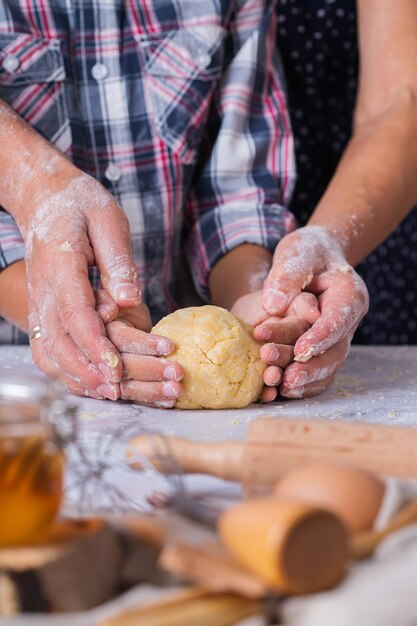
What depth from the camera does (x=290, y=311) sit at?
1.37 m

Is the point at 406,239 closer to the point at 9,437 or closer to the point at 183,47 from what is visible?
the point at 183,47

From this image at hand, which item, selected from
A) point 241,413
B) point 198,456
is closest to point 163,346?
point 241,413

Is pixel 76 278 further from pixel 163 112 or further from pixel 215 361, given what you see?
pixel 163 112

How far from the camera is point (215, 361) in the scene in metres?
1.24

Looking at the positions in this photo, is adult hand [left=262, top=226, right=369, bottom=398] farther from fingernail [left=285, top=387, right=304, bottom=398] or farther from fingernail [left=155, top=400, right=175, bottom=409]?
fingernail [left=155, top=400, right=175, bottom=409]

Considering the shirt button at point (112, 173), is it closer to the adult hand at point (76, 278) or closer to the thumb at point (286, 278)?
the adult hand at point (76, 278)

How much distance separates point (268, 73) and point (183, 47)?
0.71ft

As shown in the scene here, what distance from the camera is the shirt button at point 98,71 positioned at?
1.69 m

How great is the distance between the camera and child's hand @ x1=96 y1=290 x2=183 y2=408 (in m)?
1.22

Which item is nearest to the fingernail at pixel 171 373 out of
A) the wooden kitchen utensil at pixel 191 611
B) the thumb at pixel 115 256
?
the thumb at pixel 115 256

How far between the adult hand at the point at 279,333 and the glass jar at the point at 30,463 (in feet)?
2.30

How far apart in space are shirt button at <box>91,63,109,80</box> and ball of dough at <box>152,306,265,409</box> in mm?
646

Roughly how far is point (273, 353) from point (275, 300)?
4.2 inches

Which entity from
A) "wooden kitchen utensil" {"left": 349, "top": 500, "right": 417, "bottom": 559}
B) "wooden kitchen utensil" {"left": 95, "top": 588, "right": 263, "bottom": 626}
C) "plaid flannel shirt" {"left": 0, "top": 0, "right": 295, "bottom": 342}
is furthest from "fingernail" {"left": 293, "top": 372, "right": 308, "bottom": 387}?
"wooden kitchen utensil" {"left": 95, "top": 588, "right": 263, "bottom": 626}
